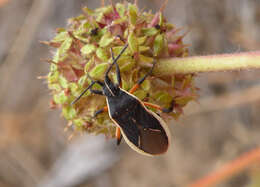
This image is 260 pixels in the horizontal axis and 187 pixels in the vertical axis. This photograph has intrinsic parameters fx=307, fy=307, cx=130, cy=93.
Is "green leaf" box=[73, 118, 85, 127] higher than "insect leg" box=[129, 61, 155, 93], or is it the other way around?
"insect leg" box=[129, 61, 155, 93]

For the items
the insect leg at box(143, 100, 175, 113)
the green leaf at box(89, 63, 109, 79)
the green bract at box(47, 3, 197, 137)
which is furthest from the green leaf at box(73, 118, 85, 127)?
the insect leg at box(143, 100, 175, 113)

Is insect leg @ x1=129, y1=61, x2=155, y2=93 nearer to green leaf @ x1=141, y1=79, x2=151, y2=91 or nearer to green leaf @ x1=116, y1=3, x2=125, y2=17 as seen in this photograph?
green leaf @ x1=141, y1=79, x2=151, y2=91

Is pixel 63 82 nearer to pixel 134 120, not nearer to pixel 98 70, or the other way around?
pixel 98 70

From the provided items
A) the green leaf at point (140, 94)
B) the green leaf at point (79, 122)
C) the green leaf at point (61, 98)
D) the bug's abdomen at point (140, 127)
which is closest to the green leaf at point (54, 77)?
the green leaf at point (61, 98)

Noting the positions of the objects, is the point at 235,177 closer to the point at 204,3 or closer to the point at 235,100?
the point at 235,100

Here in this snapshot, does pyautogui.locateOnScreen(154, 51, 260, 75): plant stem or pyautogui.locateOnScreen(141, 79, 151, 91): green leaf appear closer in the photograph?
pyautogui.locateOnScreen(154, 51, 260, 75): plant stem

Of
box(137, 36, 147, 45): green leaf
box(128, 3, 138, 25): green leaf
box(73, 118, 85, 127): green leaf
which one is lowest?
box(73, 118, 85, 127): green leaf
